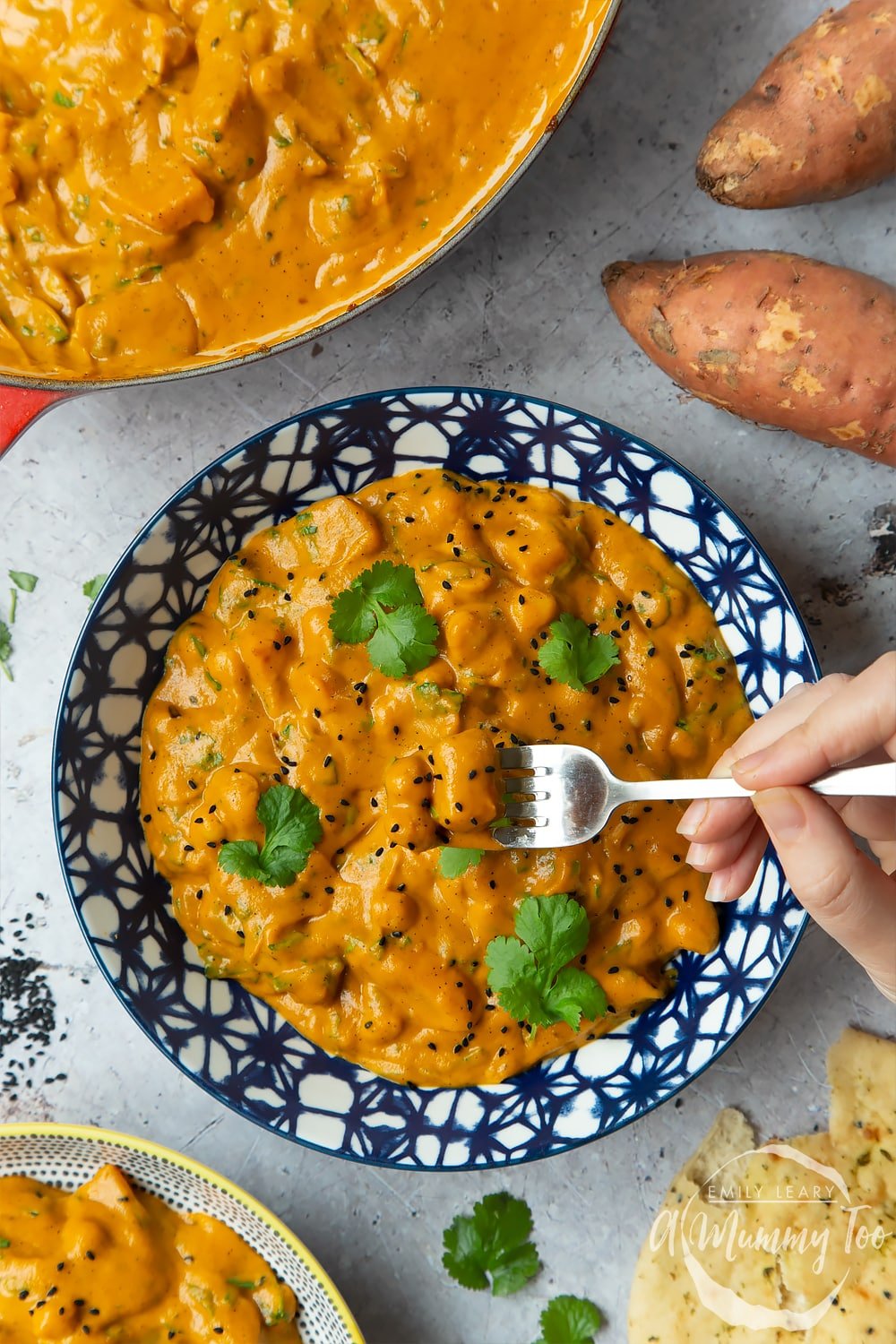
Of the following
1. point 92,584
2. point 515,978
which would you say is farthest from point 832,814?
point 92,584

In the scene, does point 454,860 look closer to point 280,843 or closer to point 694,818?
point 280,843

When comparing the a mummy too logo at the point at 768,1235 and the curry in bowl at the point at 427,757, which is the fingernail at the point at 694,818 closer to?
the curry in bowl at the point at 427,757

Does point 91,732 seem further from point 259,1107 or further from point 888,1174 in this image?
point 888,1174

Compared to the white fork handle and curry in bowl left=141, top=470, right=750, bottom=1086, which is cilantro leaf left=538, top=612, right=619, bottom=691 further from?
the white fork handle

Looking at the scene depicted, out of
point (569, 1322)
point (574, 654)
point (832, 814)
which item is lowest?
point (569, 1322)

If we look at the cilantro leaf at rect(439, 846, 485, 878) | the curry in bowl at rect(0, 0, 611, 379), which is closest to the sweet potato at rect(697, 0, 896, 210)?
the curry in bowl at rect(0, 0, 611, 379)

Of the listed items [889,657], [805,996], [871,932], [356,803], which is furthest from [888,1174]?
[356,803]

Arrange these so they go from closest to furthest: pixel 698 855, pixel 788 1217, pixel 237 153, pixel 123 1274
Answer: pixel 237 153 → pixel 698 855 → pixel 123 1274 → pixel 788 1217

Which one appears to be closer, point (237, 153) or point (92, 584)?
point (237, 153)
